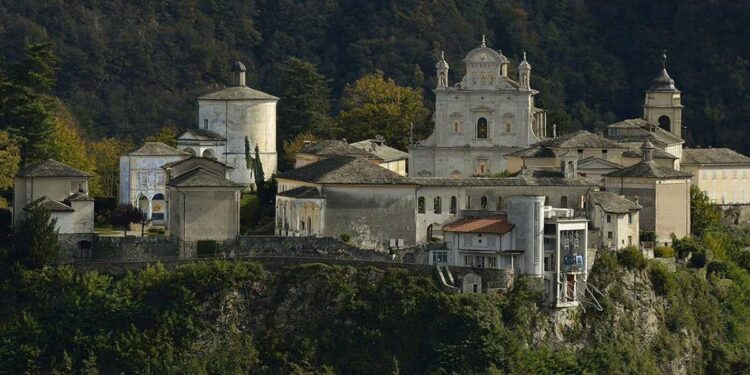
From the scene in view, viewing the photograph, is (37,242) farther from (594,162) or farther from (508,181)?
(594,162)

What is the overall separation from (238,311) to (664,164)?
18.3m

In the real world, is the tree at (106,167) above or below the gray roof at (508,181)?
above

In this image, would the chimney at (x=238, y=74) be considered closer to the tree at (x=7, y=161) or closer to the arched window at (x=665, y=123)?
the tree at (x=7, y=161)

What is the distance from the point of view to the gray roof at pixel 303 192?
85.0 m

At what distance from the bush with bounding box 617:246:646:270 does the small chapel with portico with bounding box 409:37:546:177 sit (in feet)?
45.1

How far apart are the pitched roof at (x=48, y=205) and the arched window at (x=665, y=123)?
93.6ft

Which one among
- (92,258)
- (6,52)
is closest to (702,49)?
(6,52)

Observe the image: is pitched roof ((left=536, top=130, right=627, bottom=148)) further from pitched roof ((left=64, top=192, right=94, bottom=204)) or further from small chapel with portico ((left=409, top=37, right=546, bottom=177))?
pitched roof ((left=64, top=192, right=94, bottom=204))

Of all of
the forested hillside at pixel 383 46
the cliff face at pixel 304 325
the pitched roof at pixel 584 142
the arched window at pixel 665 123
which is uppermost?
the forested hillside at pixel 383 46

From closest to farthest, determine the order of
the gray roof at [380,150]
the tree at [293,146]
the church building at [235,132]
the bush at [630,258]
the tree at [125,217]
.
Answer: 1. the bush at [630,258]
2. the tree at [125,217]
3. the gray roof at [380,150]
4. the church building at [235,132]
5. the tree at [293,146]

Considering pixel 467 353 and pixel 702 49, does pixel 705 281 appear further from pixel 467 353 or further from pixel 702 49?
pixel 702 49

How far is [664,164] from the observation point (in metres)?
94.1

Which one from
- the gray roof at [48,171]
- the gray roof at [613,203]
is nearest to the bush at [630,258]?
the gray roof at [613,203]

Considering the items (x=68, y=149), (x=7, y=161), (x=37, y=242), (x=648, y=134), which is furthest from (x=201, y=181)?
(x=648, y=134)
